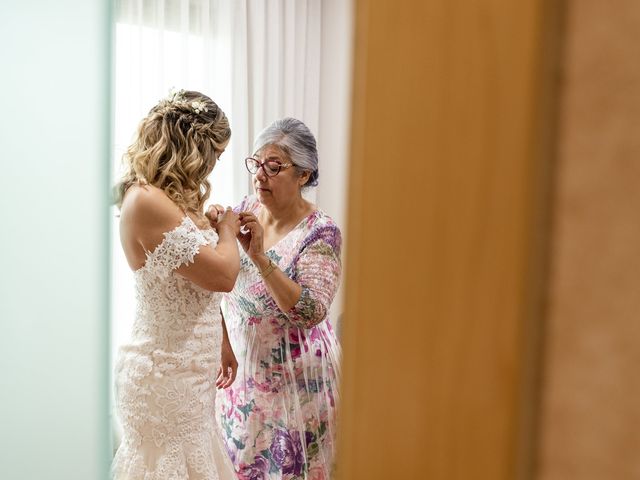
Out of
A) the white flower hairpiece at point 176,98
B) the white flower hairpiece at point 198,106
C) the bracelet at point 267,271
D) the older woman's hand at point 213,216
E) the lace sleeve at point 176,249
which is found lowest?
the bracelet at point 267,271

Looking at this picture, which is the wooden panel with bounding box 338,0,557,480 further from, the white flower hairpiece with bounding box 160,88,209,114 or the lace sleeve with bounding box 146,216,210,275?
the white flower hairpiece with bounding box 160,88,209,114

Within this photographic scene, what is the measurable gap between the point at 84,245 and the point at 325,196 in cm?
288

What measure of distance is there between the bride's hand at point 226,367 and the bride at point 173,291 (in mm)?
148

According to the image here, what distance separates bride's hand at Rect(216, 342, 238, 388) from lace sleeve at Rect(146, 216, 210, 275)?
1.36 ft

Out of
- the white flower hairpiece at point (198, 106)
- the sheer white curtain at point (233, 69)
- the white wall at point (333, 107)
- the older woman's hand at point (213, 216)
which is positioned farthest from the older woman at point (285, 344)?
the white wall at point (333, 107)

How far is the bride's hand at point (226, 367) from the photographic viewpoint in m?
1.75

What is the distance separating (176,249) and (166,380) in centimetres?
34

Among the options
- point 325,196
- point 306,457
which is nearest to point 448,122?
point 306,457

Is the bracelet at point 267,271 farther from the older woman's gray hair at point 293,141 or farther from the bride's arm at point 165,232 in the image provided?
the older woman's gray hair at point 293,141

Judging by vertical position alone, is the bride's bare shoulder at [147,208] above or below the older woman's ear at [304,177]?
below

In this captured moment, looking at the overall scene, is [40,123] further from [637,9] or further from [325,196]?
[325,196]

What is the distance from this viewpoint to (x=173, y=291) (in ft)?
4.85

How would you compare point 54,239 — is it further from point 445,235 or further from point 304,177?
point 304,177

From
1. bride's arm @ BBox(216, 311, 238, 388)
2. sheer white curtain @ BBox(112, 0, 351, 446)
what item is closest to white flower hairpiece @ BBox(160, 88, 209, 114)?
bride's arm @ BBox(216, 311, 238, 388)
